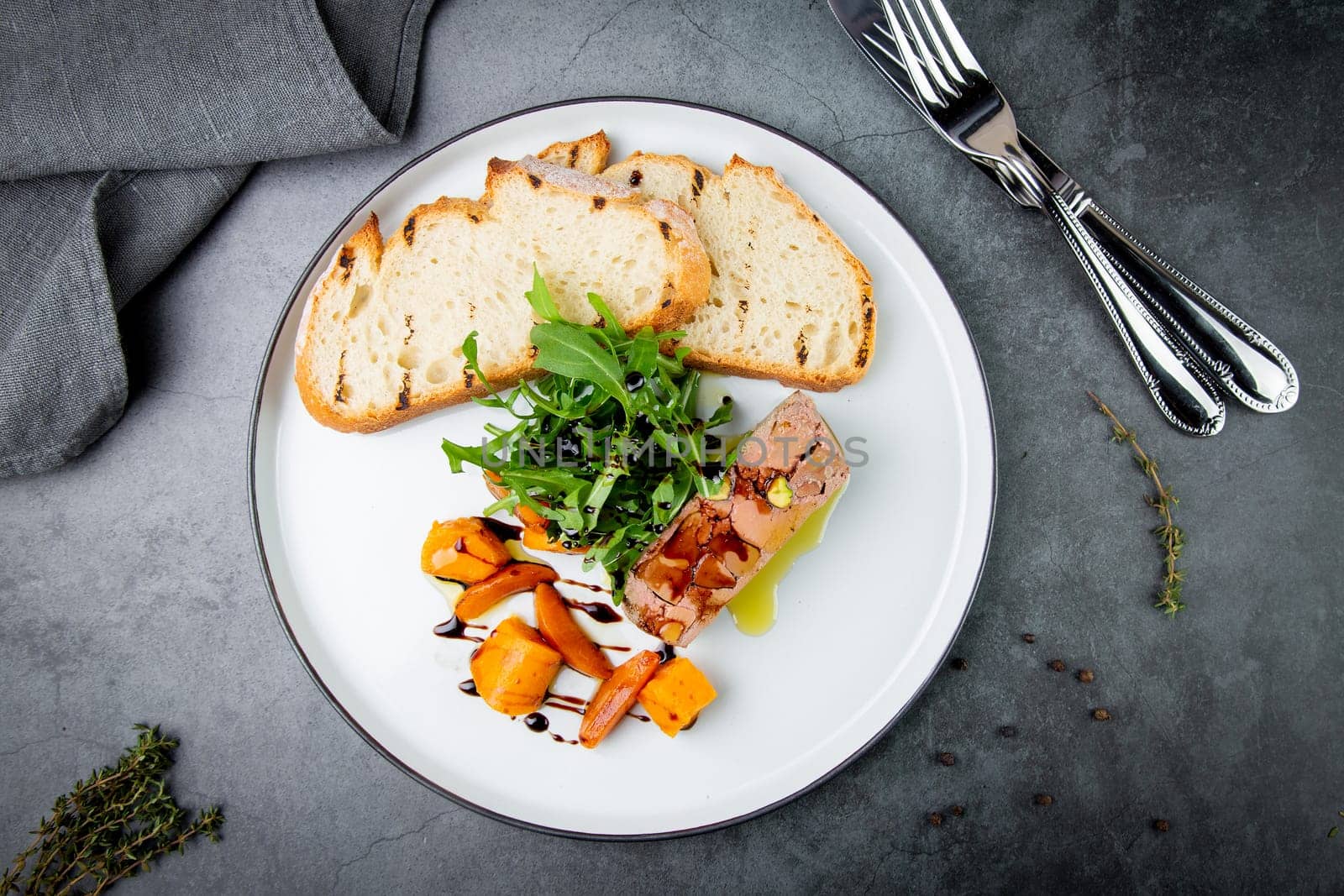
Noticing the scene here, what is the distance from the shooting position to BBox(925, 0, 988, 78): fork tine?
1.85m

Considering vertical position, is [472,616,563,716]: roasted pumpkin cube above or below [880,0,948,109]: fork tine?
below

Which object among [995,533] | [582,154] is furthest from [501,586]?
[995,533]

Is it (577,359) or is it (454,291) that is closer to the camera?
(577,359)

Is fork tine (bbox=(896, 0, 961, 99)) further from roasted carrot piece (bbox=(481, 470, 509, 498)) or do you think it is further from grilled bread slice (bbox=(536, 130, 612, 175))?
roasted carrot piece (bbox=(481, 470, 509, 498))

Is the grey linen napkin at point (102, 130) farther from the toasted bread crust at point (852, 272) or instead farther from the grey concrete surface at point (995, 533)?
the toasted bread crust at point (852, 272)

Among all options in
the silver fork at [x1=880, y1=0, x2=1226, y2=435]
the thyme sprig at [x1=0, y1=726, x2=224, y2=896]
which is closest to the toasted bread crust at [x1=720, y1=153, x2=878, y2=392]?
the silver fork at [x1=880, y1=0, x2=1226, y2=435]

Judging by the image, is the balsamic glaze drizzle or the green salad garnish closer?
the green salad garnish

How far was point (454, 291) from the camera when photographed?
1812 mm

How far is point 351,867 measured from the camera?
1.96m

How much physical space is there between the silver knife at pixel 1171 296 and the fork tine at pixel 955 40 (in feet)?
0.51

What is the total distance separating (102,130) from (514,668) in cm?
192

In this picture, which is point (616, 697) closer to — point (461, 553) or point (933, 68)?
point (461, 553)

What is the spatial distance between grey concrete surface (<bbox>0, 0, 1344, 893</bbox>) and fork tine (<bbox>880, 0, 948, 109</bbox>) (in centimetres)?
10

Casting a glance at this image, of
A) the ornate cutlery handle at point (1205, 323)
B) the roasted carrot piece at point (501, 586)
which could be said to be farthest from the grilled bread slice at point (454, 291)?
the ornate cutlery handle at point (1205, 323)
